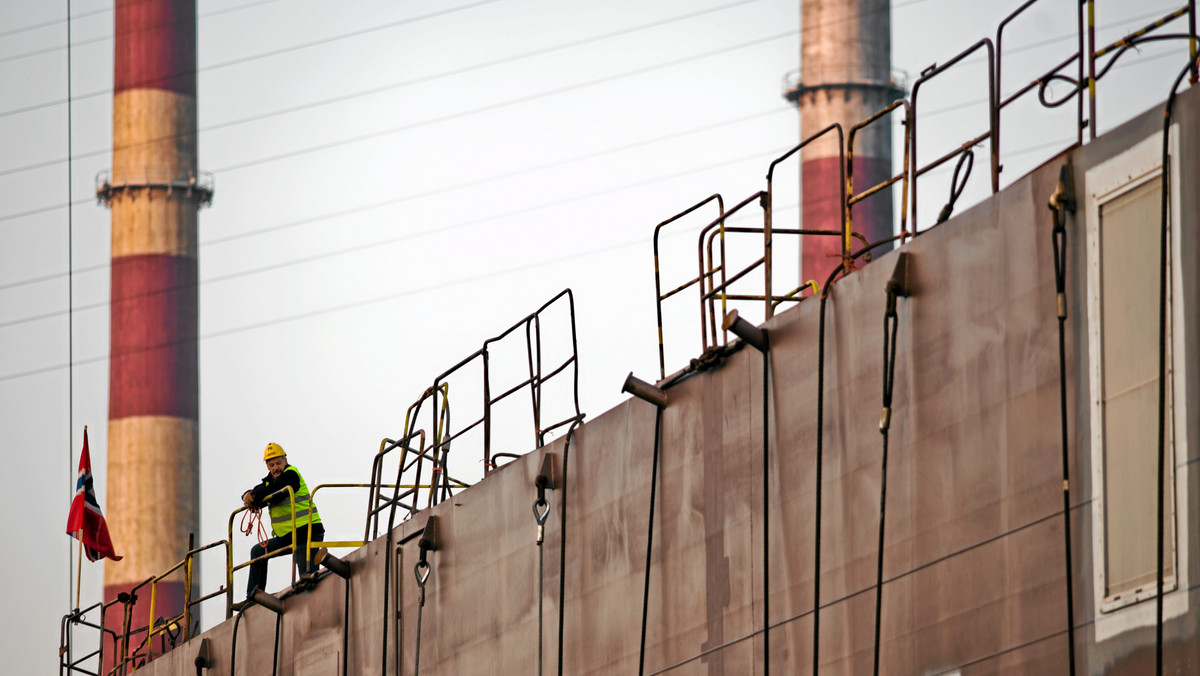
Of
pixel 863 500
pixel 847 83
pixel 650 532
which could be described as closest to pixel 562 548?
pixel 650 532

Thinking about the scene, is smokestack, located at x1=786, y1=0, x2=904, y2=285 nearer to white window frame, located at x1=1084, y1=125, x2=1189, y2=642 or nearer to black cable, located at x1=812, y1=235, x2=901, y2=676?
black cable, located at x1=812, y1=235, x2=901, y2=676

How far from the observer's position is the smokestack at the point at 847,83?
36062 mm

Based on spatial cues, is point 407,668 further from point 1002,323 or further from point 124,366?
point 124,366

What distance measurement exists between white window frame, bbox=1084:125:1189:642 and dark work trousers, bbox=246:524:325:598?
9009 millimetres

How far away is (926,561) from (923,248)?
5.15 ft

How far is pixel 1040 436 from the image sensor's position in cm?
744

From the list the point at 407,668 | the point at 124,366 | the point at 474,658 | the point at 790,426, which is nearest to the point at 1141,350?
the point at 790,426

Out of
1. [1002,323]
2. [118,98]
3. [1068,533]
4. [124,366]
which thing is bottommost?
[1068,533]

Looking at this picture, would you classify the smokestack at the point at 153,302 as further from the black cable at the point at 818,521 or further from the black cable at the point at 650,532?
the black cable at the point at 818,521

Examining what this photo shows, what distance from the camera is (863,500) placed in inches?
335

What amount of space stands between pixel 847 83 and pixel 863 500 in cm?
2939

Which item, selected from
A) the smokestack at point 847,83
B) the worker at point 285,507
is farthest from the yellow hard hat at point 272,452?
the smokestack at point 847,83

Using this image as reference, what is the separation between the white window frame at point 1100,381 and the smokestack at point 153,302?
1230 inches

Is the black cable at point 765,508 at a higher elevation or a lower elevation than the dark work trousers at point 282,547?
lower
